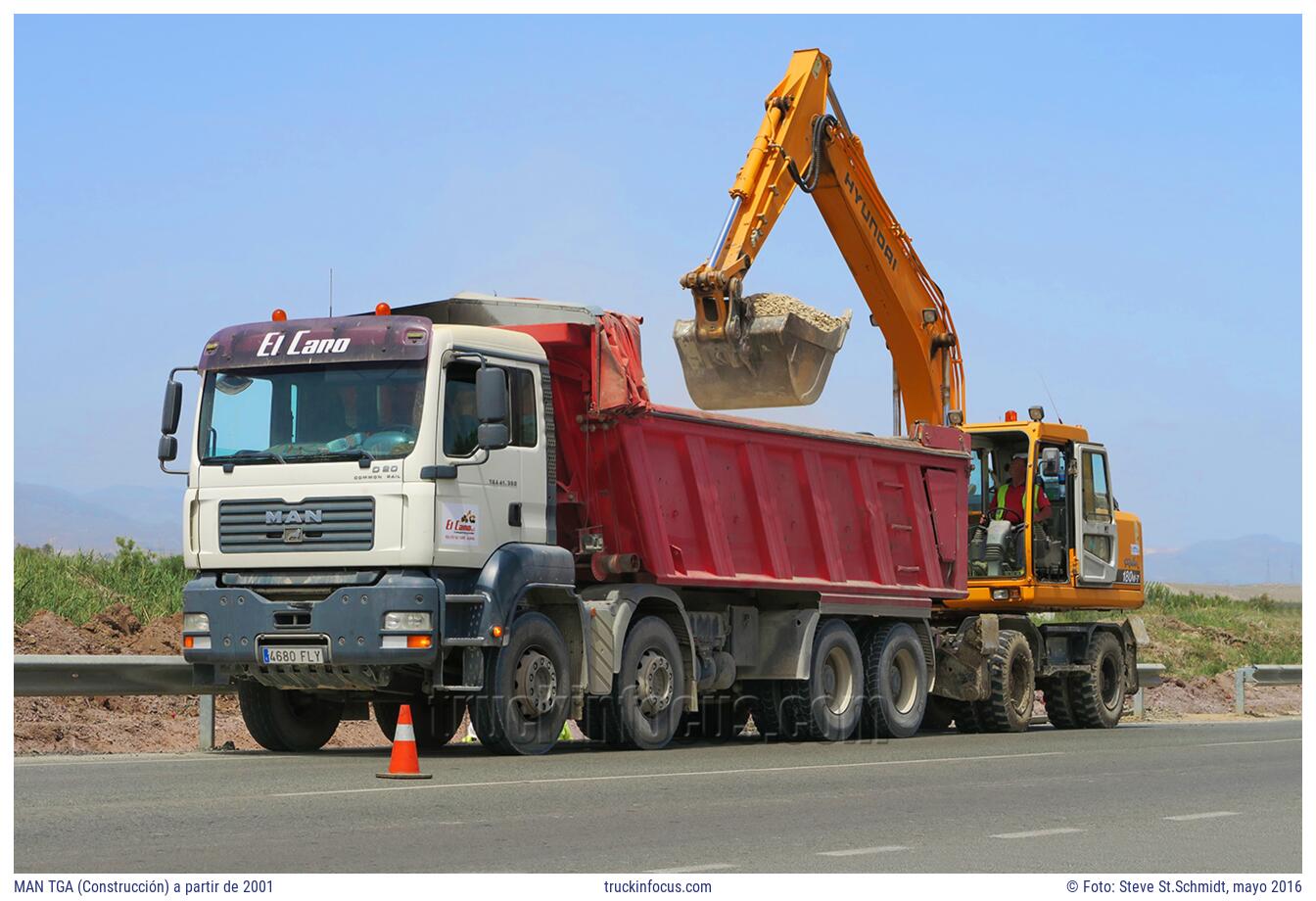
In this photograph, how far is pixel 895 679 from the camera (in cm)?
2117

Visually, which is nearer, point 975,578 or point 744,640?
point 744,640

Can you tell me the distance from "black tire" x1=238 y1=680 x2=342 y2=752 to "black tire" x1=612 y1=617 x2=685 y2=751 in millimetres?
2484

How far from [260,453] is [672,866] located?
7622 mm

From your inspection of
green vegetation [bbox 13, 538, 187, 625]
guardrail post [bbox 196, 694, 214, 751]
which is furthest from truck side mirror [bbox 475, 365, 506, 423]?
green vegetation [bbox 13, 538, 187, 625]

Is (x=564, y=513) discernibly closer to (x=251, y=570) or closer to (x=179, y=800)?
(x=251, y=570)

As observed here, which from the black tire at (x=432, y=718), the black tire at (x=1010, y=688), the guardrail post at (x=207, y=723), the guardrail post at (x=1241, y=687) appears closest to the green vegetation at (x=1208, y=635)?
the guardrail post at (x=1241, y=687)

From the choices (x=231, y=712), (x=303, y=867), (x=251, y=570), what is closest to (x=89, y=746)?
(x=231, y=712)

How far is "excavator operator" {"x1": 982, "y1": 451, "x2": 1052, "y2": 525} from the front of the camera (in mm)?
24000

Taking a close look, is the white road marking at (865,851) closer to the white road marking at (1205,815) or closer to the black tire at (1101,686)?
the white road marking at (1205,815)

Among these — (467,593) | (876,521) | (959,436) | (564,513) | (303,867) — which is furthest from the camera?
(959,436)

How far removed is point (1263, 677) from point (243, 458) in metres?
17.6

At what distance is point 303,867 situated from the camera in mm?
8953

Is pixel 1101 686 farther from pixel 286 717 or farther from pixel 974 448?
pixel 286 717

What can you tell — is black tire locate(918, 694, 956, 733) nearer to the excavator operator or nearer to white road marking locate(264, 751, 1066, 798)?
the excavator operator
